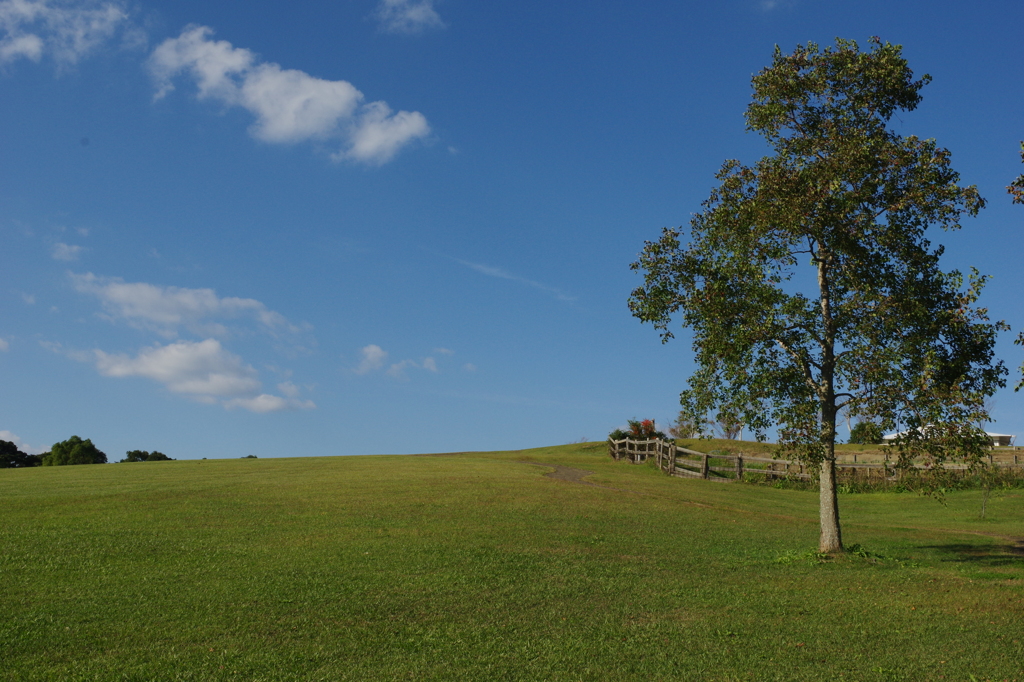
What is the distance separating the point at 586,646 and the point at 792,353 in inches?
406

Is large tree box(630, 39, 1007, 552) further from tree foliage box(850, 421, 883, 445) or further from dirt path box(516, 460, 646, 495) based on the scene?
dirt path box(516, 460, 646, 495)

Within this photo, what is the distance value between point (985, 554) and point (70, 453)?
210 ft

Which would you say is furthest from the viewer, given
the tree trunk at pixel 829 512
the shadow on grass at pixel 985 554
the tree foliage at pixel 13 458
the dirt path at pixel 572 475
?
the tree foliage at pixel 13 458

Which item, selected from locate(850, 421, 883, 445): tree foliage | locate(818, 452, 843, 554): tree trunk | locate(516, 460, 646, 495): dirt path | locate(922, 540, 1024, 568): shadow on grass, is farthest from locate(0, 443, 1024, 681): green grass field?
locate(516, 460, 646, 495): dirt path

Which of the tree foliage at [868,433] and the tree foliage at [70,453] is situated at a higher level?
Result: the tree foliage at [868,433]

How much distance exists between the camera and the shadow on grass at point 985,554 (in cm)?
1805

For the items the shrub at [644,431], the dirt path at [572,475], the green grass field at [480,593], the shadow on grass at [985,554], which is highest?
the shrub at [644,431]

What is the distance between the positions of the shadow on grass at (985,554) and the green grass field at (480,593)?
113 mm

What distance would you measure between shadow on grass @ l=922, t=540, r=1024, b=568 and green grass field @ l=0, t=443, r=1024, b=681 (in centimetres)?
11

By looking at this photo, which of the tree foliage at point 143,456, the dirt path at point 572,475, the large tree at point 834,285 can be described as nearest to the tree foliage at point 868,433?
the large tree at point 834,285

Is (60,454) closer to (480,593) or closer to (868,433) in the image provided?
(480,593)

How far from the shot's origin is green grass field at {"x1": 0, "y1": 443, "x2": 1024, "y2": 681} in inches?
369

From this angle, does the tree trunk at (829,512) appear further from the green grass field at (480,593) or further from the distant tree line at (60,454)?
the distant tree line at (60,454)

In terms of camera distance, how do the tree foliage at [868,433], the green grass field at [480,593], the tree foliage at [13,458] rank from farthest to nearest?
the tree foliage at [13,458], the tree foliage at [868,433], the green grass field at [480,593]
